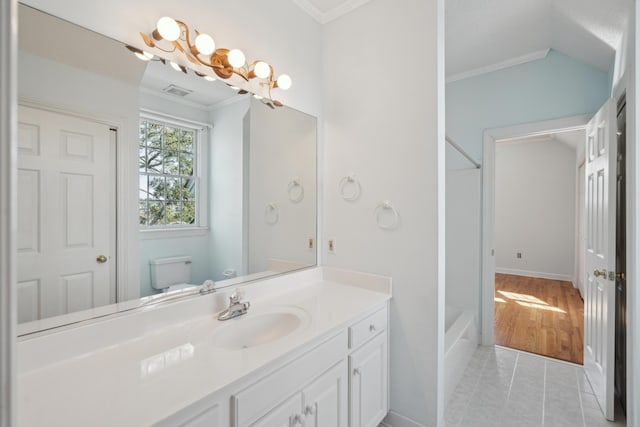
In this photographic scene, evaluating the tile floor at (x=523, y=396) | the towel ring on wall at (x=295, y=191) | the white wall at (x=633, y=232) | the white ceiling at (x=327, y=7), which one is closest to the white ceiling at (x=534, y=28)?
the white wall at (x=633, y=232)

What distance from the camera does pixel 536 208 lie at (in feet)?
18.9

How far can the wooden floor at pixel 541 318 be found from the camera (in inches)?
112

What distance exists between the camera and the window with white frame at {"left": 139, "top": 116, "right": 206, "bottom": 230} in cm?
128

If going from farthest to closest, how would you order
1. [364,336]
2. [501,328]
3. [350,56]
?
[501,328] < [350,56] < [364,336]

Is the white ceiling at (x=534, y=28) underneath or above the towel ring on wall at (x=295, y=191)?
above

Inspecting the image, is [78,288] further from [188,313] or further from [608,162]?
[608,162]

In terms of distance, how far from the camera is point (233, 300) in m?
1.42

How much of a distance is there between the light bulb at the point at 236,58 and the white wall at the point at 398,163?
766mm

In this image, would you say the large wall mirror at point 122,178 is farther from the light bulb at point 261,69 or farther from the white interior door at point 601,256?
the white interior door at point 601,256

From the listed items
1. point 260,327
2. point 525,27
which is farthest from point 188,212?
point 525,27

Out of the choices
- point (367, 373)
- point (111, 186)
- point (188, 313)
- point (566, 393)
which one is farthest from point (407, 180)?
point (566, 393)

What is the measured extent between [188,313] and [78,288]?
16.8 inches

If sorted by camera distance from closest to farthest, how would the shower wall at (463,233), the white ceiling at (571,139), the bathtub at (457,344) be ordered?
the bathtub at (457,344)
the shower wall at (463,233)
the white ceiling at (571,139)

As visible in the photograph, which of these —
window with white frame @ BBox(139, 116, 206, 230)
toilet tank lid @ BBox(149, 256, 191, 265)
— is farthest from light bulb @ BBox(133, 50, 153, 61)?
toilet tank lid @ BBox(149, 256, 191, 265)
